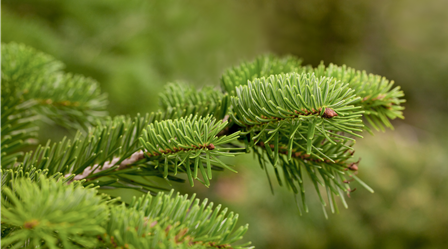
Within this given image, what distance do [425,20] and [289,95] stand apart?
3.05m

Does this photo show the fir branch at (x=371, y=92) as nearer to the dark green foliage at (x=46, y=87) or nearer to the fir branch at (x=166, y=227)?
the fir branch at (x=166, y=227)

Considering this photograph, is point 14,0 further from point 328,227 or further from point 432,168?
point 432,168

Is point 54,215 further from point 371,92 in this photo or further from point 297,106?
point 371,92

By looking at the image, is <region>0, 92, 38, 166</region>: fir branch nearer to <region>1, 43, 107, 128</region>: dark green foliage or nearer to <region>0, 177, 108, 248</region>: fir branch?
<region>1, 43, 107, 128</region>: dark green foliage

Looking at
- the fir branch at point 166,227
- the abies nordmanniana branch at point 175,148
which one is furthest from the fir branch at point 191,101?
the fir branch at point 166,227

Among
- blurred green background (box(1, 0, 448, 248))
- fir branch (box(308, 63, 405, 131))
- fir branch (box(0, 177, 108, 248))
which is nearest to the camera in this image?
fir branch (box(0, 177, 108, 248))

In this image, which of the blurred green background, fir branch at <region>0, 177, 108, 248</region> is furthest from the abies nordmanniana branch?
the blurred green background

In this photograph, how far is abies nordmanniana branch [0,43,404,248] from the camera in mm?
148

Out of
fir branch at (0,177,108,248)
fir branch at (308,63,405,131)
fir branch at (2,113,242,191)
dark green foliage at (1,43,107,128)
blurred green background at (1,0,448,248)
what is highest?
blurred green background at (1,0,448,248)

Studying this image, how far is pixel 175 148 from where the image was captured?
0.22 metres

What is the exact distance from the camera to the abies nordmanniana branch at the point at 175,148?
0.49 feet

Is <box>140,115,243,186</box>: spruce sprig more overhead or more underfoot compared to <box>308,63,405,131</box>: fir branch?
more underfoot

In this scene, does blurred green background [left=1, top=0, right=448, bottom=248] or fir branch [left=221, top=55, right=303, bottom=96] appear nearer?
fir branch [left=221, top=55, right=303, bottom=96]

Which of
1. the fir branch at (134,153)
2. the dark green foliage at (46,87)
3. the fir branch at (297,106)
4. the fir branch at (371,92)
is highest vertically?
the dark green foliage at (46,87)
